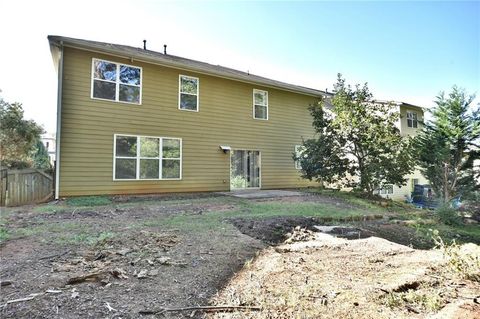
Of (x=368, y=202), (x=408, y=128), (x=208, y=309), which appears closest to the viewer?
(x=208, y=309)

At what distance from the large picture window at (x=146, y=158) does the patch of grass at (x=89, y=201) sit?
99 centimetres

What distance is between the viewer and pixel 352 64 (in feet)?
48.0

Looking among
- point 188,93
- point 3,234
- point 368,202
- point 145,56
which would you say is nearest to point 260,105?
point 188,93

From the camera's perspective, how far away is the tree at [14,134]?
1005cm

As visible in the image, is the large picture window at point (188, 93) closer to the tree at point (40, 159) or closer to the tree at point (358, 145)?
the tree at point (358, 145)

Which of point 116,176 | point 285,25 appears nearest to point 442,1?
point 285,25

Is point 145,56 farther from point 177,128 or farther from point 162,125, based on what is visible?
point 177,128

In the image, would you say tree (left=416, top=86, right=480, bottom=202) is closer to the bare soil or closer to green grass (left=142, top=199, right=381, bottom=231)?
green grass (left=142, top=199, right=381, bottom=231)

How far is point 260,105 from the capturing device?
42.8ft

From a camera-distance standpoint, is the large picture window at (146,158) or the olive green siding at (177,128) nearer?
the olive green siding at (177,128)

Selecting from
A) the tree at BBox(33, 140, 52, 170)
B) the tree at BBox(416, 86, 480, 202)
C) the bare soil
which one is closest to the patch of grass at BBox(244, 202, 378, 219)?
the bare soil

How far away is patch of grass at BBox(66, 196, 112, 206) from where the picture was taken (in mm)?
8078

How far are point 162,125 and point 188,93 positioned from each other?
1.70 m

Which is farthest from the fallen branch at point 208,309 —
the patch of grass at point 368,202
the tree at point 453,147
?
the tree at point 453,147
